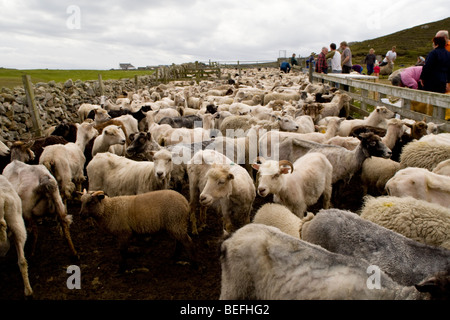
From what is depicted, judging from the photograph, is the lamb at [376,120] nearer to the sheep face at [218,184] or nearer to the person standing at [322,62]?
the sheep face at [218,184]

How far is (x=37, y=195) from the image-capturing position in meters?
4.66

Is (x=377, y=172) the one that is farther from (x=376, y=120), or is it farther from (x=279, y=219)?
(x=279, y=219)

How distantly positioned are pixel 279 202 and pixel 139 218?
225 cm

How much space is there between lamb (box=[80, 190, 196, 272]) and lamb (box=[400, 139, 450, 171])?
394 cm

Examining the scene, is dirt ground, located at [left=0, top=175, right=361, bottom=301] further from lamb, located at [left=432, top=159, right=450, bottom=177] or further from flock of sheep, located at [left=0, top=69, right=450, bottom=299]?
lamb, located at [left=432, top=159, right=450, bottom=177]

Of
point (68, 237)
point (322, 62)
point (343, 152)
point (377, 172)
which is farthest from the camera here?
point (322, 62)

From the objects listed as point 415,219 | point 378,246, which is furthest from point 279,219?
point 415,219

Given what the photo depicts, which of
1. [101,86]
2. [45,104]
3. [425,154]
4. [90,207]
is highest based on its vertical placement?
[101,86]

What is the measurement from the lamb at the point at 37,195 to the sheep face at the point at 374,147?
5548 millimetres

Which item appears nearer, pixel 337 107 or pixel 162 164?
pixel 162 164

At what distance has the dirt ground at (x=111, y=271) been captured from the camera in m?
4.11

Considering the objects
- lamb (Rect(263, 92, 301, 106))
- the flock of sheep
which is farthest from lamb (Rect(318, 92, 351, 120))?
lamb (Rect(263, 92, 301, 106))

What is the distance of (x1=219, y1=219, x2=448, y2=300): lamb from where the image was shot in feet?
7.22

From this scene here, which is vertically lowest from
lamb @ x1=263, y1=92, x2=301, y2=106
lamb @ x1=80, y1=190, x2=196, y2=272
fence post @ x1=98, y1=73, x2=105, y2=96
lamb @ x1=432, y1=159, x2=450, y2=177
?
lamb @ x1=80, y1=190, x2=196, y2=272
